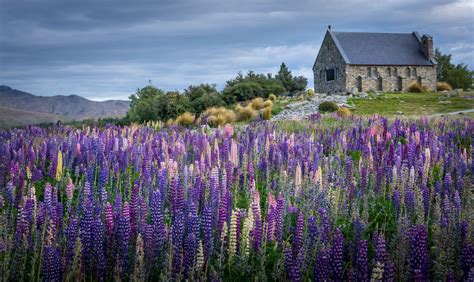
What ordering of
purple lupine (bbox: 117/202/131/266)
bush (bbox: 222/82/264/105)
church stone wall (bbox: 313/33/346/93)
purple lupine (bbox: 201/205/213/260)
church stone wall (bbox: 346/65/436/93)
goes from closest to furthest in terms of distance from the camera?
purple lupine (bbox: 117/202/131/266) → purple lupine (bbox: 201/205/213/260) → bush (bbox: 222/82/264/105) → church stone wall (bbox: 346/65/436/93) → church stone wall (bbox: 313/33/346/93)

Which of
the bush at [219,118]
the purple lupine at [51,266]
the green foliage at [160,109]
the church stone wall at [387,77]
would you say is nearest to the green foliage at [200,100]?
the green foliage at [160,109]

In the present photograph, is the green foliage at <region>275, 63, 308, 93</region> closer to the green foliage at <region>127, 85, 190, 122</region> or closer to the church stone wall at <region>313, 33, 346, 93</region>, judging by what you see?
the church stone wall at <region>313, 33, 346, 93</region>

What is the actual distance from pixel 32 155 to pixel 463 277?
5.99m

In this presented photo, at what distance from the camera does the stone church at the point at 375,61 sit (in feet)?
181

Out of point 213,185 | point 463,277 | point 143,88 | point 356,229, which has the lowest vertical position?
point 463,277

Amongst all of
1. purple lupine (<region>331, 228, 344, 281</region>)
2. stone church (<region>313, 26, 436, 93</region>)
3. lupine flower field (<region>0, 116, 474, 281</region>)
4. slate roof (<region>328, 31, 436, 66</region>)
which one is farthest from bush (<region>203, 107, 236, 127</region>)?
slate roof (<region>328, 31, 436, 66</region>)

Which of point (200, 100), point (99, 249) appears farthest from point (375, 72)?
point (99, 249)

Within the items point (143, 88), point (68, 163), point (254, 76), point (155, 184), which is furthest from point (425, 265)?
point (254, 76)

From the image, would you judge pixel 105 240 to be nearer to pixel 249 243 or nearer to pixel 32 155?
pixel 249 243

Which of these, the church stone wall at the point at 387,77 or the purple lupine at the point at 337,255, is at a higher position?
the church stone wall at the point at 387,77

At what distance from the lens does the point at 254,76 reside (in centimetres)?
6091

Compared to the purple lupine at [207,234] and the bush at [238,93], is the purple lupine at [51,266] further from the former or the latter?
the bush at [238,93]

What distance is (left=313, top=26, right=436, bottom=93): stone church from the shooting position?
181 ft

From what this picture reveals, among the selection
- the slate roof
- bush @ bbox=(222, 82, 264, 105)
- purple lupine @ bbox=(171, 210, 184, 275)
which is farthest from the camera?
the slate roof
